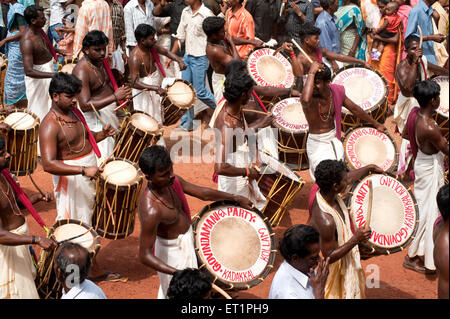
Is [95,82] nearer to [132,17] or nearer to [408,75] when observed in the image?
[408,75]

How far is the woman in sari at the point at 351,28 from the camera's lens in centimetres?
1258

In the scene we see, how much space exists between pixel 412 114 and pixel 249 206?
87.6 inches

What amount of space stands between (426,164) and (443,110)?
2.16 meters

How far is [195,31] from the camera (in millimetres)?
11352

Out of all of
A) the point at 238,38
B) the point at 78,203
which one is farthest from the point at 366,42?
the point at 78,203

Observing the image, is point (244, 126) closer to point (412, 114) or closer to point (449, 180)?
point (412, 114)

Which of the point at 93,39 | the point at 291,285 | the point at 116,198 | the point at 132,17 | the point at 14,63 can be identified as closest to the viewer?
the point at 291,285

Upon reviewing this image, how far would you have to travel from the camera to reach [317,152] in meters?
7.49

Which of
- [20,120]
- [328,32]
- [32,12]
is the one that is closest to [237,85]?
[20,120]

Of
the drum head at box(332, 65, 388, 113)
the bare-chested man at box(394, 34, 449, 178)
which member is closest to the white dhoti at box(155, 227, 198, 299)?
the bare-chested man at box(394, 34, 449, 178)

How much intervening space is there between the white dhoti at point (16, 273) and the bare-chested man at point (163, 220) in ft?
3.69

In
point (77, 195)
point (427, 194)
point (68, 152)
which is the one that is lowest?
point (427, 194)

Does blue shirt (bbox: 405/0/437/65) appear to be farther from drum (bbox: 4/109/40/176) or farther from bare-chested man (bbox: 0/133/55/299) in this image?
bare-chested man (bbox: 0/133/55/299)

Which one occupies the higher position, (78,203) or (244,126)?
(244,126)
